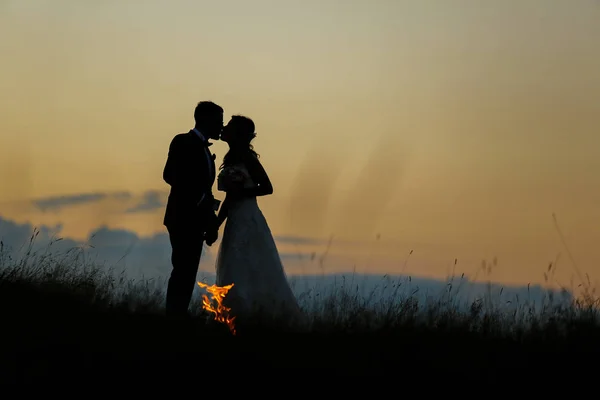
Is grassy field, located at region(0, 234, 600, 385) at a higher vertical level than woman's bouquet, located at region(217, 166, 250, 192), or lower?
lower

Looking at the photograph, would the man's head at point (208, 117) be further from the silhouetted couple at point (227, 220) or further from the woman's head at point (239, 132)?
the woman's head at point (239, 132)

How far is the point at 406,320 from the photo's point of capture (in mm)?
9836

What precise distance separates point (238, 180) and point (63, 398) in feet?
16.6

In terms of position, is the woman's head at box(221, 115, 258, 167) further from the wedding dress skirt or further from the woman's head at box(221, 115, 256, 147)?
the wedding dress skirt

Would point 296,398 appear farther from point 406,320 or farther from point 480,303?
point 480,303

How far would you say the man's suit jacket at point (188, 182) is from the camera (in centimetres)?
1041

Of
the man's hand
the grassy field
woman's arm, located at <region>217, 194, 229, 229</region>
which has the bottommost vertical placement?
the grassy field

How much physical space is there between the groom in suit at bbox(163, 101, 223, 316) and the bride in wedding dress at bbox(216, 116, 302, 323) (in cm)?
32

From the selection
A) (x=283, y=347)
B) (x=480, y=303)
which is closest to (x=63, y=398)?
(x=283, y=347)

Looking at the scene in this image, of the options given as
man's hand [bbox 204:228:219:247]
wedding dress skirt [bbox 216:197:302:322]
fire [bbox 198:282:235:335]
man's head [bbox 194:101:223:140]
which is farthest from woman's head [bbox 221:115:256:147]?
fire [bbox 198:282:235:335]

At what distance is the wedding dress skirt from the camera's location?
1055 centimetres

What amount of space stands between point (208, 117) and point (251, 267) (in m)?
1.89

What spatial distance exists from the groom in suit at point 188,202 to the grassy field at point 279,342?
1.43ft

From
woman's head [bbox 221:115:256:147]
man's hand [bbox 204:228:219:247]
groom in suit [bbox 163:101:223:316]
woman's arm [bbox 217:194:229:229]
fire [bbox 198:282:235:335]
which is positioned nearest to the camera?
fire [bbox 198:282:235:335]
